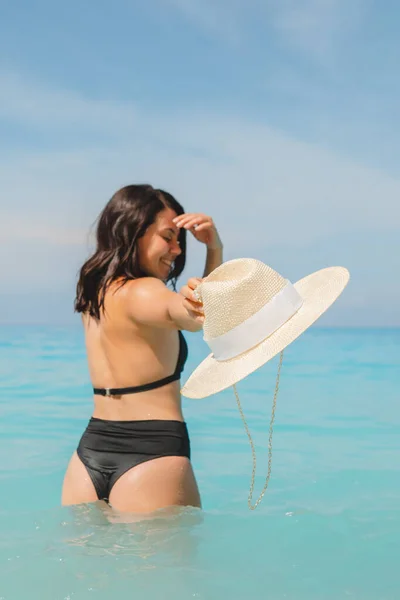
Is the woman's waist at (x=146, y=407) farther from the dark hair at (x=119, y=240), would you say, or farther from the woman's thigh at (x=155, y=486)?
the dark hair at (x=119, y=240)

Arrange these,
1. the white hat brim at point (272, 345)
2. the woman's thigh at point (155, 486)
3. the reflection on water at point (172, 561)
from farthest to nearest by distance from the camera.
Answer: the woman's thigh at point (155, 486), the reflection on water at point (172, 561), the white hat brim at point (272, 345)

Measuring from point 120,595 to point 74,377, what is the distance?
37.3 ft

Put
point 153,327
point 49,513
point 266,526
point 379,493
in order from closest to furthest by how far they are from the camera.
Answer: point 153,327
point 49,513
point 266,526
point 379,493

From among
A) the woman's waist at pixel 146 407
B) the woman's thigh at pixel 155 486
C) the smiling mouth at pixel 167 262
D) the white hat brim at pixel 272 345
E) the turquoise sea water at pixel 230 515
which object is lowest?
the turquoise sea water at pixel 230 515

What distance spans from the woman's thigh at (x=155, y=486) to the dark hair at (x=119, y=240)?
67cm

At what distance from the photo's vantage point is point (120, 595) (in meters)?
2.69

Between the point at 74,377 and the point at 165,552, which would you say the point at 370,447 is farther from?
the point at 74,377

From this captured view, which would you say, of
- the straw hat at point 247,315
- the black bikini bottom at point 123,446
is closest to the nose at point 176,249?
the straw hat at point 247,315

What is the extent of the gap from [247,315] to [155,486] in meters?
0.84

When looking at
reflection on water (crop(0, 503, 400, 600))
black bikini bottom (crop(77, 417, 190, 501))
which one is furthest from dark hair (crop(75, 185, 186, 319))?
reflection on water (crop(0, 503, 400, 600))

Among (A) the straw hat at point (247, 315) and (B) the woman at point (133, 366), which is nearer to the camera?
(A) the straw hat at point (247, 315)

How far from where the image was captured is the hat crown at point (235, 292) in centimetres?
259

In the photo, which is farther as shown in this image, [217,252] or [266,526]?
[266,526]

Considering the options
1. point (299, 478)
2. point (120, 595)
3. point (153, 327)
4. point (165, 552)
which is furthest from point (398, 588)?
point (299, 478)
